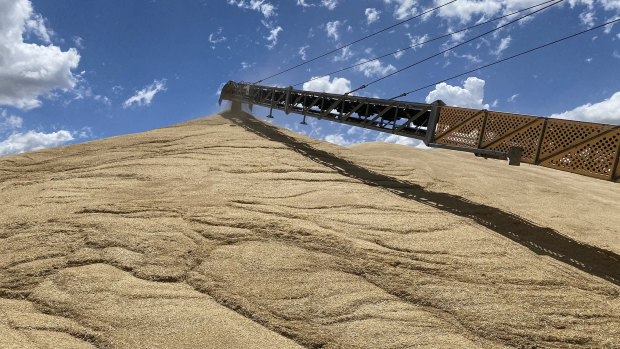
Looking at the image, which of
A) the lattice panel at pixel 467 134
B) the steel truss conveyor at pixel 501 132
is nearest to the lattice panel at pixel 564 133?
the steel truss conveyor at pixel 501 132

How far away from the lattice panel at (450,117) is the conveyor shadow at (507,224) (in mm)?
1688

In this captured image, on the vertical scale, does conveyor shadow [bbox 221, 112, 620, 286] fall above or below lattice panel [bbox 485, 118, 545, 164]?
below

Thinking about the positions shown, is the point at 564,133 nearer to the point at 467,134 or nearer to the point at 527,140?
the point at 527,140

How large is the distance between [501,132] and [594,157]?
1.93 meters

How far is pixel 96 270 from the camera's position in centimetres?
483

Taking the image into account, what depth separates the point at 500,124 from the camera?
8.91 metres

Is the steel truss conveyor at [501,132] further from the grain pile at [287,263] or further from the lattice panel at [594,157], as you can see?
the grain pile at [287,263]

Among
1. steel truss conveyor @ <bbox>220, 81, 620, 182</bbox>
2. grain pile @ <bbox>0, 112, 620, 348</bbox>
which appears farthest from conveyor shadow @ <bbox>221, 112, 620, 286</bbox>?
steel truss conveyor @ <bbox>220, 81, 620, 182</bbox>

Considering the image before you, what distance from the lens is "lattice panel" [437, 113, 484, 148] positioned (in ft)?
30.5

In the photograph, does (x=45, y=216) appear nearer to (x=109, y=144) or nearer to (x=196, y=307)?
(x=196, y=307)

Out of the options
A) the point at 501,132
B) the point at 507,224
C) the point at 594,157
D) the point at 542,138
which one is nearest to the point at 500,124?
the point at 501,132

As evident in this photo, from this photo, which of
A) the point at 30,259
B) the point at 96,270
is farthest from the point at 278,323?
the point at 30,259

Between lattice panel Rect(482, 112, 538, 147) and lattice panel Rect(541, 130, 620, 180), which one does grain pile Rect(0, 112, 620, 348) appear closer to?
lattice panel Rect(541, 130, 620, 180)

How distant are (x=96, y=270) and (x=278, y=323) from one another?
2.56 m
